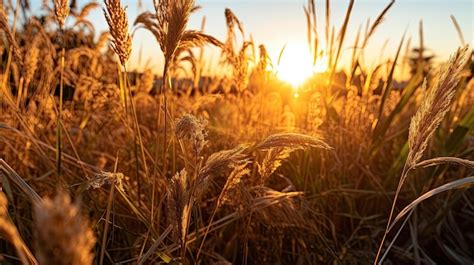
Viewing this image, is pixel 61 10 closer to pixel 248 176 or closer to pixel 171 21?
pixel 171 21

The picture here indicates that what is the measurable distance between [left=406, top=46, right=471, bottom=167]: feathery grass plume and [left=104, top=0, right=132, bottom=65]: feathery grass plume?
59 centimetres

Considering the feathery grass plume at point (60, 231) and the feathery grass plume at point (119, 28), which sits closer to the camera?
the feathery grass plume at point (60, 231)

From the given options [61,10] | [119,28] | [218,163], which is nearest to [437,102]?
[218,163]

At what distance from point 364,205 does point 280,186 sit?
352mm

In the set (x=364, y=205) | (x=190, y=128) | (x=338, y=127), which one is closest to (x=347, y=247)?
(x=364, y=205)

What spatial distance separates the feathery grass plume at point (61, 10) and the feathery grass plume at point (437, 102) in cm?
88

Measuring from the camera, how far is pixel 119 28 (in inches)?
39.7

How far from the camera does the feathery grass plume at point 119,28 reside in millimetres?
988

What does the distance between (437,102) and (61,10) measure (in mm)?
922

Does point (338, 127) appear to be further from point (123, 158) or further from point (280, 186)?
point (123, 158)

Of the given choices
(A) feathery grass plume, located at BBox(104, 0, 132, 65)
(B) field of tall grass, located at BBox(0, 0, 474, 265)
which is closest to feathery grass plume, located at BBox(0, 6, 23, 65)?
(B) field of tall grass, located at BBox(0, 0, 474, 265)

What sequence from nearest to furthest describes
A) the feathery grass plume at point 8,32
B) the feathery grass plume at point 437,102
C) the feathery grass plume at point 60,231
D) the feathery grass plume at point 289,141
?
1. the feathery grass plume at point 60,231
2. the feathery grass plume at point 437,102
3. the feathery grass plume at point 289,141
4. the feathery grass plume at point 8,32

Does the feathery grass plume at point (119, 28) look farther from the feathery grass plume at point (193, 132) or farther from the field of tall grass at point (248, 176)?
the feathery grass plume at point (193, 132)

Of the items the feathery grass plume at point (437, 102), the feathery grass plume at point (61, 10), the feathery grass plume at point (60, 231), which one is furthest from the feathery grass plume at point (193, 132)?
the feathery grass plume at point (61, 10)
